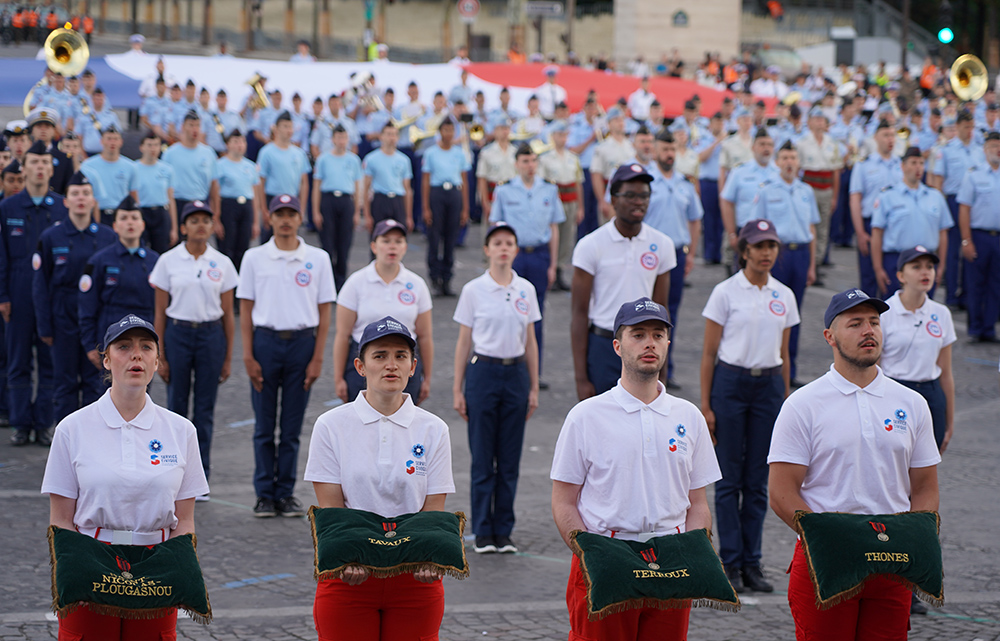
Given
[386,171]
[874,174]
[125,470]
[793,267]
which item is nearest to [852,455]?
[125,470]

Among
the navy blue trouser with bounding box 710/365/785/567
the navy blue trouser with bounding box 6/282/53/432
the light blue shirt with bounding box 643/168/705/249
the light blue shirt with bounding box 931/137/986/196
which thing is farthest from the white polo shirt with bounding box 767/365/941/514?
the light blue shirt with bounding box 931/137/986/196

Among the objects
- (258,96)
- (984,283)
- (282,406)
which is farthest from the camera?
(258,96)

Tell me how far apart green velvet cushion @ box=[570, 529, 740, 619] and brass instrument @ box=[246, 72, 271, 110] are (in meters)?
19.3

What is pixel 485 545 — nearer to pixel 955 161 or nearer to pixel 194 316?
pixel 194 316

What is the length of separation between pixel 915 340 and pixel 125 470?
192 inches

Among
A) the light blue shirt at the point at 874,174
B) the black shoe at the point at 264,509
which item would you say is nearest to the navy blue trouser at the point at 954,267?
the light blue shirt at the point at 874,174

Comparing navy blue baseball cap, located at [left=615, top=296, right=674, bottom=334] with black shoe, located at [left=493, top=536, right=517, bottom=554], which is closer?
navy blue baseball cap, located at [left=615, top=296, right=674, bottom=334]

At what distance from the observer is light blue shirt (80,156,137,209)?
520 inches

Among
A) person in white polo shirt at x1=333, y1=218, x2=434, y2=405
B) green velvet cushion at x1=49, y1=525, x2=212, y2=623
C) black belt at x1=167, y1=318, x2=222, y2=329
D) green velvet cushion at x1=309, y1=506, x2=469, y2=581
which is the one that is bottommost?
green velvet cushion at x1=49, y1=525, x2=212, y2=623

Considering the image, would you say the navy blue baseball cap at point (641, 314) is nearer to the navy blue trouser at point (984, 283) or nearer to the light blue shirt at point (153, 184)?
the light blue shirt at point (153, 184)

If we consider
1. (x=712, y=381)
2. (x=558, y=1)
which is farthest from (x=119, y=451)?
(x=558, y=1)

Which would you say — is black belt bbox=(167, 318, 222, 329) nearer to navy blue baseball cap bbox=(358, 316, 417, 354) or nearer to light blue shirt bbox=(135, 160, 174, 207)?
navy blue baseball cap bbox=(358, 316, 417, 354)

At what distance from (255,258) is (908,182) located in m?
7.37

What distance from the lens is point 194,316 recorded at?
28.9 ft
